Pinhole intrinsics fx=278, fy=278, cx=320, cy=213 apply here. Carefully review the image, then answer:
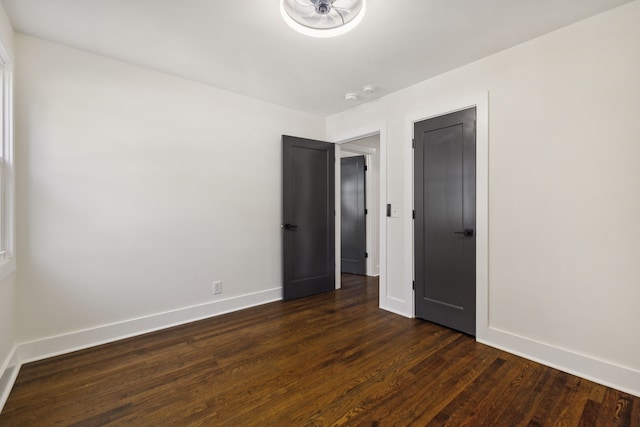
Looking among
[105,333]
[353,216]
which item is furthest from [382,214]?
[105,333]

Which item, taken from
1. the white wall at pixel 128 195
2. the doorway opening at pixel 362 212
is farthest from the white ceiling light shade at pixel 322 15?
the doorway opening at pixel 362 212

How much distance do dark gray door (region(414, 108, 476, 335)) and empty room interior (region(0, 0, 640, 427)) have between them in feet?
0.07

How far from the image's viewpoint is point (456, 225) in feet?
8.82

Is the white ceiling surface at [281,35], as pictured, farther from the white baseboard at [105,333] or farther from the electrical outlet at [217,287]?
the white baseboard at [105,333]

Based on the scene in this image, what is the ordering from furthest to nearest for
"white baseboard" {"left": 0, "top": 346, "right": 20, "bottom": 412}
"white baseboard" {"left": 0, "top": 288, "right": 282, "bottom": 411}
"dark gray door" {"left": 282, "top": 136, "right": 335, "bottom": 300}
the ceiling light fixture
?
"dark gray door" {"left": 282, "top": 136, "right": 335, "bottom": 300} → the ceiling light fixture → "white baseboard" {"left": 0, "top": 288, "right": 282, "bottom": 411} → "white baseboard" {"left": 0, "top": 346, "right": 20, "bottom": 412}

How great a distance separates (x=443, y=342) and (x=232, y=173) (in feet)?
9.15

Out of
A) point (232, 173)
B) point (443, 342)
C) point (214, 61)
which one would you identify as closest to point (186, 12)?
point (214, 61)

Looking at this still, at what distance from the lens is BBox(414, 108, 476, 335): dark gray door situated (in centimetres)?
259

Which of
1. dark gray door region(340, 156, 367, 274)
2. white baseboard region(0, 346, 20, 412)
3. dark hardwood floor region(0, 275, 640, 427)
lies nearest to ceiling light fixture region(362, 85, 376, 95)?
dark gray door region(340, 156, 367, 274)

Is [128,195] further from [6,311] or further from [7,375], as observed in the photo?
[7,375]

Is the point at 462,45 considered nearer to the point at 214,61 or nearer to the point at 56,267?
the point at 214,61

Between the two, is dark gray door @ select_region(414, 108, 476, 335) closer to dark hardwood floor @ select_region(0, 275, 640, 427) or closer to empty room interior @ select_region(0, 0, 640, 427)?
empty room interior @ select_region(0, 0, 640, 427)

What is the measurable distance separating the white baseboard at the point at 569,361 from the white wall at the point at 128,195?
253cm

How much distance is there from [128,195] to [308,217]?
2.06m
